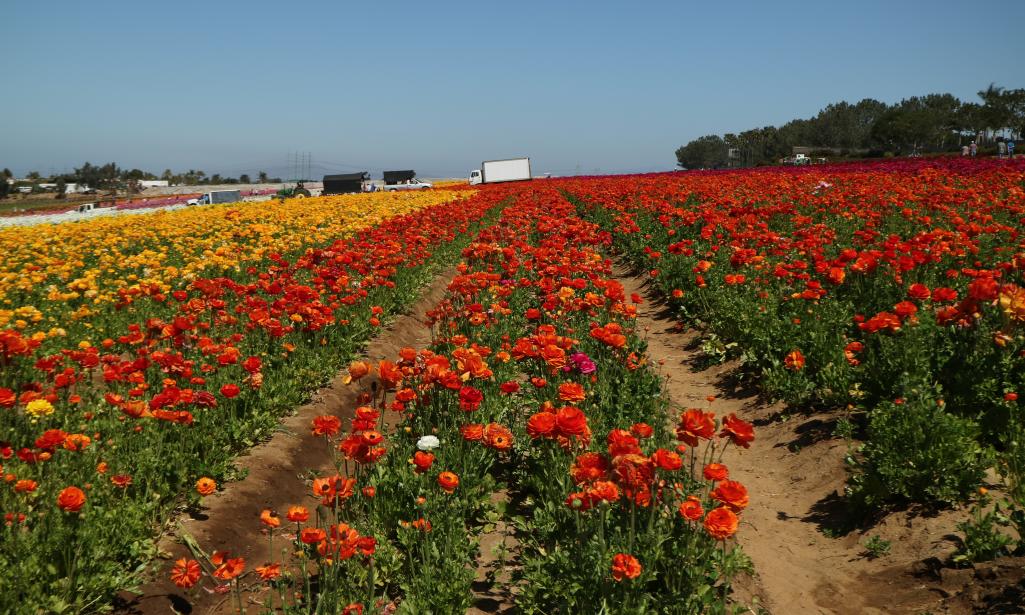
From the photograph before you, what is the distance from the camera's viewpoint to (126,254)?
13.7 metres

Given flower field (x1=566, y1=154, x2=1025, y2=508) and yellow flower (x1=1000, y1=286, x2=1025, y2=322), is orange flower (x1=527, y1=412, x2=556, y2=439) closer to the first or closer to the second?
flower field (x1=566, y1=154, x2=1025, y2=508)

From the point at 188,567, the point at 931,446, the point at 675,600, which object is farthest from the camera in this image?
the point at 931,446

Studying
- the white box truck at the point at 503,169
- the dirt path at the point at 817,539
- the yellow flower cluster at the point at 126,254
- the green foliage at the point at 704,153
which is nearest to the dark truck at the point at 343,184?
the white box truck at the point at 503,169

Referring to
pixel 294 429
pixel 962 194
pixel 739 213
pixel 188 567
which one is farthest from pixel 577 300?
pixel 962 194

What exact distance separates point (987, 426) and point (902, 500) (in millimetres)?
1004

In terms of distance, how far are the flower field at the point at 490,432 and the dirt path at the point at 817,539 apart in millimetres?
185

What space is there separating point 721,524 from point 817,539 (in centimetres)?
250

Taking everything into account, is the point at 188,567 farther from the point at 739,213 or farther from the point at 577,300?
the point at 739,213

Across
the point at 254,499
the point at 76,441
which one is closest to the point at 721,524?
the point at 76,441

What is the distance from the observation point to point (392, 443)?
17.7ft

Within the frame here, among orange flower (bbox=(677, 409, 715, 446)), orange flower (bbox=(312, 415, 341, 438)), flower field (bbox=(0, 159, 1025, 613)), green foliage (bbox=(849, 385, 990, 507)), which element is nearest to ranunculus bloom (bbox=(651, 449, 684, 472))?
flower field (bbox=(0, 159, 1025, 613))

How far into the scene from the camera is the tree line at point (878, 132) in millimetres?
83062

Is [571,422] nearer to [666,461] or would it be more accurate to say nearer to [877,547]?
[666,461]

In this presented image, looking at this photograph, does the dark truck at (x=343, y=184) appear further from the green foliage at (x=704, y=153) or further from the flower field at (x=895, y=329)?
the green foliage at (x=704, y=153)
